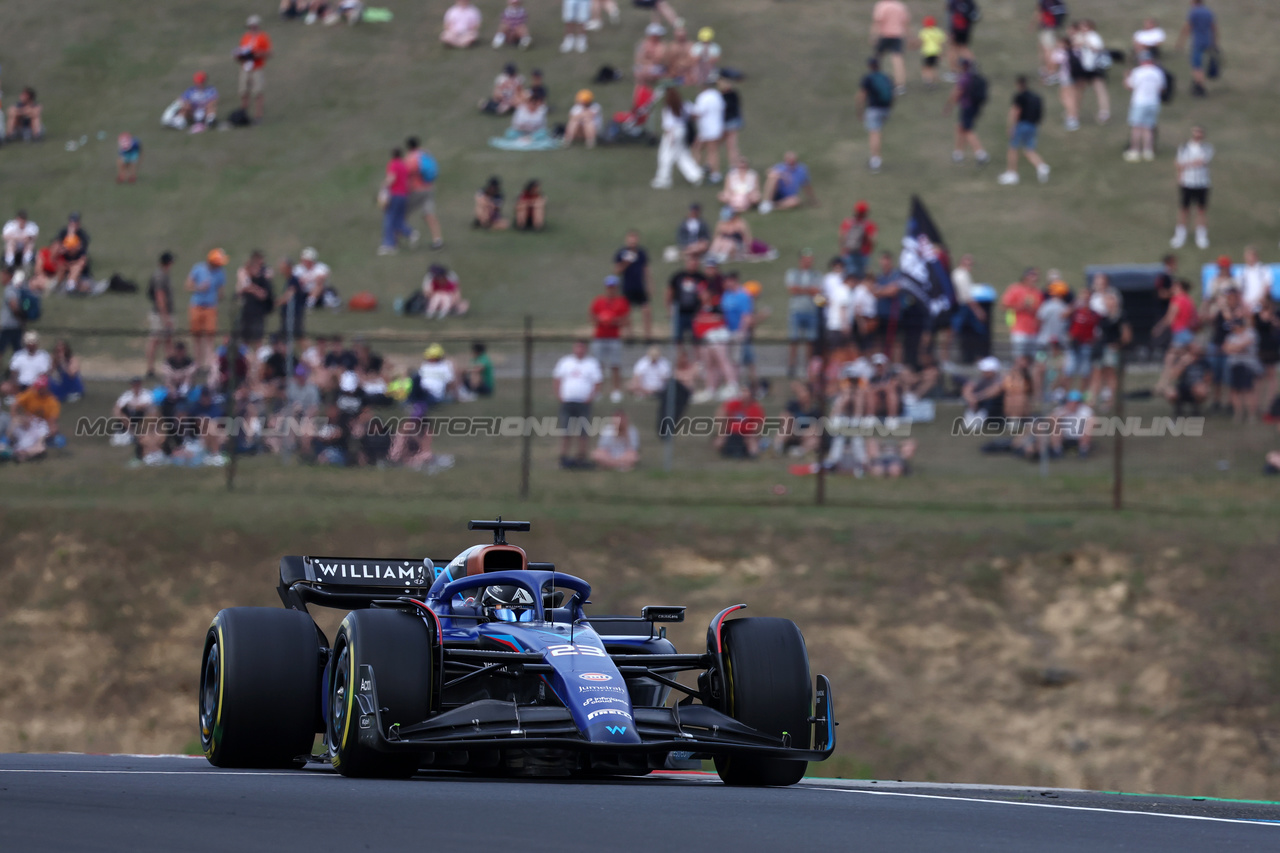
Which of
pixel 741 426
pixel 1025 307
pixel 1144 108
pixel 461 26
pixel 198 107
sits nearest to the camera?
pixel 741 426

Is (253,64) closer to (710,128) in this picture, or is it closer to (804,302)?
(710,128)

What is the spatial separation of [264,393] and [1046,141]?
2003cm

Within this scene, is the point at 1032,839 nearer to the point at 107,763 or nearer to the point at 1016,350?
the point at 107,763

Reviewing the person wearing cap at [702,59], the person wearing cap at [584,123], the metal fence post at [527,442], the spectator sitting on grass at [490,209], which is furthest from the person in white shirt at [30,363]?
the person wearing cap at [702,59]

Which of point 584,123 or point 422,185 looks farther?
point 584,123

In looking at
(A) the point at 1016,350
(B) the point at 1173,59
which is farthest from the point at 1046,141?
(A) the point at 1016,350

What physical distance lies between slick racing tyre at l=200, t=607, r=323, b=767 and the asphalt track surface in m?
0.24

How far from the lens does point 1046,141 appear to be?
35156mm

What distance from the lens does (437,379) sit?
824 inches

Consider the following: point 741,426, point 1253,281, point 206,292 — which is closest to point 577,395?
point 741,426

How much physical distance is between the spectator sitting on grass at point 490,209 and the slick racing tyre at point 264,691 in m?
23.2

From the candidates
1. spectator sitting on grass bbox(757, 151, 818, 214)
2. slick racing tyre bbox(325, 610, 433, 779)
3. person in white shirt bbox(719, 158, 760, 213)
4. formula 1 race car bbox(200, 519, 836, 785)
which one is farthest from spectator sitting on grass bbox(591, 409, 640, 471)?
spectator sitting on grass bbox(757, 151, 818, 214)

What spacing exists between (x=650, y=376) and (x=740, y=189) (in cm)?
1232

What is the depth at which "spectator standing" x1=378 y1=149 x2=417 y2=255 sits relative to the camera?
31312 mm
